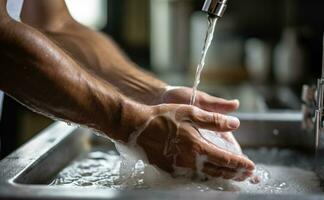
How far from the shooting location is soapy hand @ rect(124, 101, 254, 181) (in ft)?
2.89

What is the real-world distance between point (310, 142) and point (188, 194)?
0.63m

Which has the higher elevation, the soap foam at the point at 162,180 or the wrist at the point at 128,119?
the wrist at the point at 128,119

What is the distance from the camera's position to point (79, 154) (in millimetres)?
1261

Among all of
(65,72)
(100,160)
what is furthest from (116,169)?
(65,72)

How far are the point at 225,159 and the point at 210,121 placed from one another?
0.20 ft

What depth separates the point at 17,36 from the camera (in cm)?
85

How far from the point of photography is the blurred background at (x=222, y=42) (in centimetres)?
276

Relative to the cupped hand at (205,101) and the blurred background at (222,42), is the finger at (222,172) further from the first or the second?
the blurred background at (222,42)

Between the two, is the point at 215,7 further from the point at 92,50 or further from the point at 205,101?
the point at 92,50

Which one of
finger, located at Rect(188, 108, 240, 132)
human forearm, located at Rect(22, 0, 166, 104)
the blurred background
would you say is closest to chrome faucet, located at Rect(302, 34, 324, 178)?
finger, located at Rect(188, 108, 240, 132)

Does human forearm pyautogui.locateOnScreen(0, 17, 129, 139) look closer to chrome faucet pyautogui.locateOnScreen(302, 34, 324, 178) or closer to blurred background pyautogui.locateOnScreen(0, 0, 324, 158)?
chrome faucet pyautogui.locateOnScreen(302, 34, 324, 178)

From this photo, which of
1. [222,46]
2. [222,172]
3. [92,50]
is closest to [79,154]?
[92,50]

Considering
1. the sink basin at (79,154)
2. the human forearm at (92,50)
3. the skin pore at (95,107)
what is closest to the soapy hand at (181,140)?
the skin pore at (95,107)

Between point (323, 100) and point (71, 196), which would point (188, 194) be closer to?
point (71, 196)
